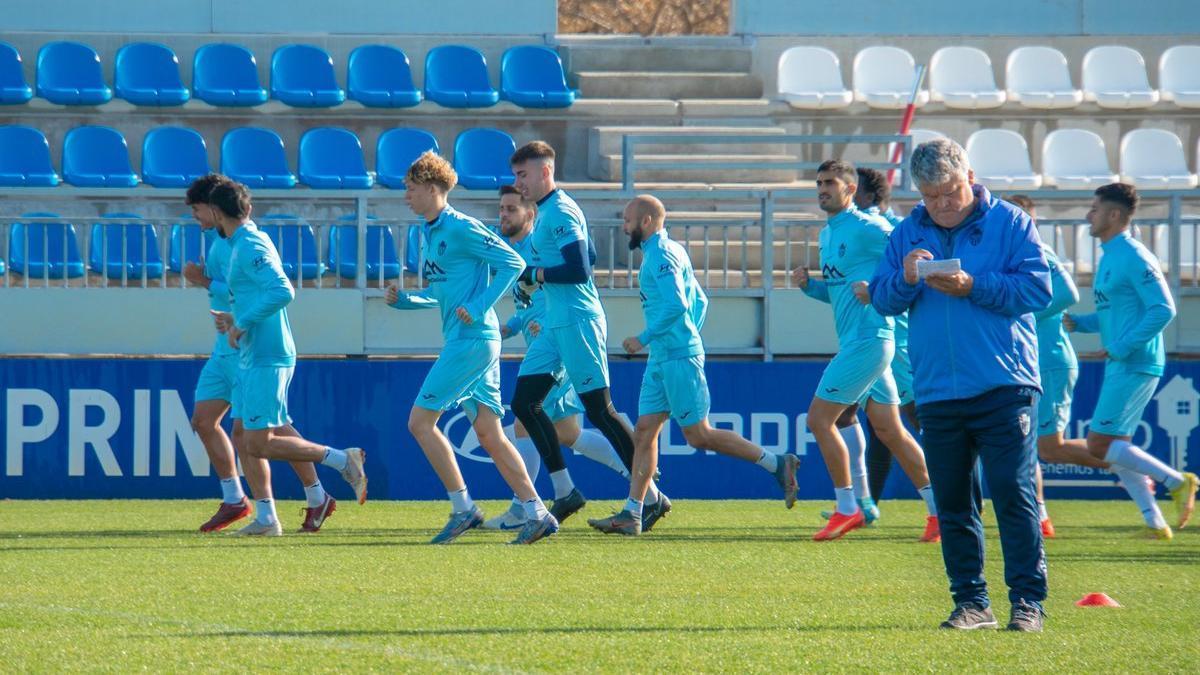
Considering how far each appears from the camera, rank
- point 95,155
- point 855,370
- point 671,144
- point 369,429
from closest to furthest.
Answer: point 855,370 < point 369,429 < point 95,155 < point 671,144

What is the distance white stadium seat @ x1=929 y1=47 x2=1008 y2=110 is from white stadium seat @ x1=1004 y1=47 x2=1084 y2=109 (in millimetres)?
220

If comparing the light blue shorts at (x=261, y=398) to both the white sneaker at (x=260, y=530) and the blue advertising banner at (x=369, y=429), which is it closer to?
the white sneaker at (x=260, y=530)

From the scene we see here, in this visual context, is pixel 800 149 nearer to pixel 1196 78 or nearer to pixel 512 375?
pixel 1196 78

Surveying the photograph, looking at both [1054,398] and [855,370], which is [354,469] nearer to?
[855,370]

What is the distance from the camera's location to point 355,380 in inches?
536

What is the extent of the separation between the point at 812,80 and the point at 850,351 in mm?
10881

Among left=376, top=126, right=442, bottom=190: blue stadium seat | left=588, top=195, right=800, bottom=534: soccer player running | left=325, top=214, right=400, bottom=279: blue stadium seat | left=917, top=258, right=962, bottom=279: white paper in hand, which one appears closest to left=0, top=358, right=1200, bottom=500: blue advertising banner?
left=325, top=214, right=400, bottom=279: blue stadium seat

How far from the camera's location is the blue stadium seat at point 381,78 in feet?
62.4

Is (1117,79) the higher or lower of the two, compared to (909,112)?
higher

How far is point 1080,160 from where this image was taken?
773 inches

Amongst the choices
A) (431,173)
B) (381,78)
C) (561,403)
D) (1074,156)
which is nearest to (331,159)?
(381,78)

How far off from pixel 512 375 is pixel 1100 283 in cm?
A: 494

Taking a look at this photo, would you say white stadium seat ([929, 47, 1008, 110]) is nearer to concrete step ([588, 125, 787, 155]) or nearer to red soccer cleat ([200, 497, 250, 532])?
concrete step ([588, 125, 787, 155])

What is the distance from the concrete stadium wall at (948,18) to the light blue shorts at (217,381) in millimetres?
11783
